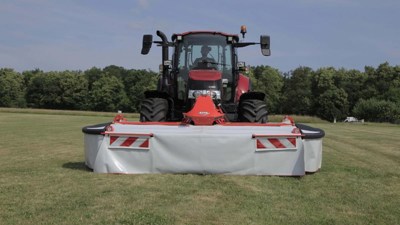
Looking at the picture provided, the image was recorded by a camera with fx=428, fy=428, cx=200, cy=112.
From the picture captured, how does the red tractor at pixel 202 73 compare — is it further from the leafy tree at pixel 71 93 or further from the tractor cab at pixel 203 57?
the leafy tree at pixel 71 93

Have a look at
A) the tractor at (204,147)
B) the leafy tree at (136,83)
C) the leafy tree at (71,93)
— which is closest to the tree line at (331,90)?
the leafy tree at (136,83)

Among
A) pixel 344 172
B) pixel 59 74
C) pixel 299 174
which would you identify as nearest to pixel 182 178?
pixel 299 174

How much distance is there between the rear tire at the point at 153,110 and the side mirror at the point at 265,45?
2271 mm

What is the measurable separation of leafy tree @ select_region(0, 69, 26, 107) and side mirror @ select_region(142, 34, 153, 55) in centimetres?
7494

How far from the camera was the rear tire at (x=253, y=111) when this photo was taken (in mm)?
7684

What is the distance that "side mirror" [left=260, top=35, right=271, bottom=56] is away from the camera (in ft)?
27.8

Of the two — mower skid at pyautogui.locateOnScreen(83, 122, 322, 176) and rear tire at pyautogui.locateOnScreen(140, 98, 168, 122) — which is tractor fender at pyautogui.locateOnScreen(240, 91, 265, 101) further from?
mower skid at pyautogui.locateOnScreen(83, 122, 322, 176)

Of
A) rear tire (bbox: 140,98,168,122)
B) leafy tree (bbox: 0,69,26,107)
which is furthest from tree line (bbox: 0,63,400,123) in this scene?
rear tire (bbox: 140,98,168,122)

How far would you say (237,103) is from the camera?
886cm

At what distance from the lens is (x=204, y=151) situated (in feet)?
19.4

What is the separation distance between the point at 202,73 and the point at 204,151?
245 cm

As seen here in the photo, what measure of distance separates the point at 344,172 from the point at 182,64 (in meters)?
3.99

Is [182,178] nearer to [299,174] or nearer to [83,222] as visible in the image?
[299,174]

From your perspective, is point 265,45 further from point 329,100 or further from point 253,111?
point 329,100
